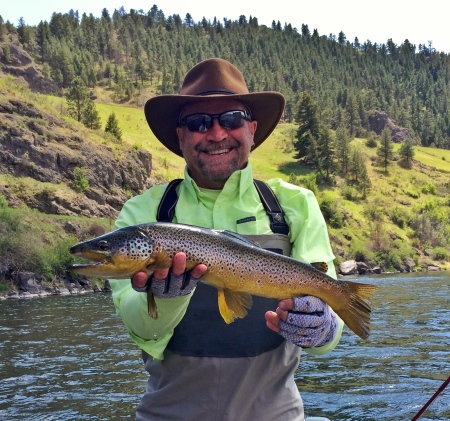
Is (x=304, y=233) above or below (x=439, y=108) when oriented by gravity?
below

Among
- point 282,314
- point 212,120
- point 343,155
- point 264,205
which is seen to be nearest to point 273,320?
point 282,314

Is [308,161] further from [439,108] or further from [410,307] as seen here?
[439,108]

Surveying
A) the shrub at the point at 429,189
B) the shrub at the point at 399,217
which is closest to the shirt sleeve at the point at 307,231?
the shrub at the point at 399,217

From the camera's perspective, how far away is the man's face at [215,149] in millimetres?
3863

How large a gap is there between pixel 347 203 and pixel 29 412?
6460 centimetres

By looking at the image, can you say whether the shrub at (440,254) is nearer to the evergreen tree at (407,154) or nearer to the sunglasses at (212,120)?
the evergreen tree at (407,154)

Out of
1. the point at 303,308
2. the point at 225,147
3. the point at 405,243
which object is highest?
the point at 225,147

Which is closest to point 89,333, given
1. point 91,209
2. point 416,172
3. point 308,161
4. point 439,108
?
point 91,209

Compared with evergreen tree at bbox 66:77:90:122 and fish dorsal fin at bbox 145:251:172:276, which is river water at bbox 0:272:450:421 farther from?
evergreen tree at bbox 66:77:90:122

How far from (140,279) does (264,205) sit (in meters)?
1.11

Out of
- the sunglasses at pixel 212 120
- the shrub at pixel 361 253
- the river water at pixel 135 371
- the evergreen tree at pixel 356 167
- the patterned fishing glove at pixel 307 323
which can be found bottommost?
the shrub at pixel 361 253

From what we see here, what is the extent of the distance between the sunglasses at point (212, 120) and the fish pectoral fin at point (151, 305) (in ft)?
4.24

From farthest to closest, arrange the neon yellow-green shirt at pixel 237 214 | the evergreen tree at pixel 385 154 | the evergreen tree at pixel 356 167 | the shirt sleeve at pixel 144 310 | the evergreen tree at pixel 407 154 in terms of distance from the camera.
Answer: the evergreen tree at pixel 407 154, the evergreen tree at pixel 385 154, the evergreen tree at pixel 356 167, the neon yellow-green shirt at pixel 237 214, the shirt sleeve at pixel 144 310

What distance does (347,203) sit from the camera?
7144 cm
